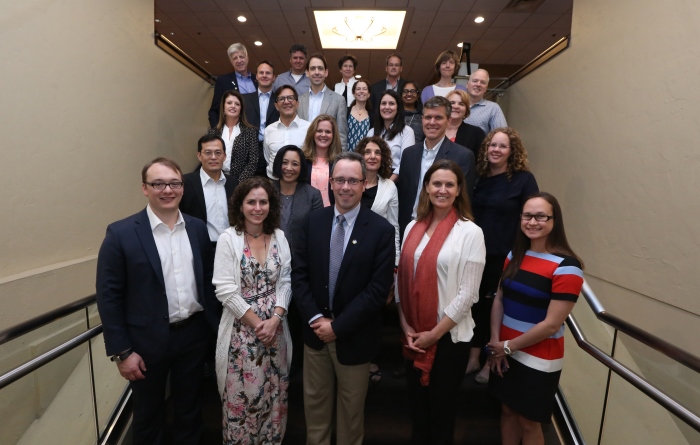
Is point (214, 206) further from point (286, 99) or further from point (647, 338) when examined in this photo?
point (647, 338)

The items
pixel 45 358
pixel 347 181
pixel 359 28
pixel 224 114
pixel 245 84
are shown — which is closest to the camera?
pixel 45 358

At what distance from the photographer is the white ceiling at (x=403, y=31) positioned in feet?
23.4

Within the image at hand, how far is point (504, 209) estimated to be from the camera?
8.52 feet

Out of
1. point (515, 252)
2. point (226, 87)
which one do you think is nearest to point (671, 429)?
point (515, 252)

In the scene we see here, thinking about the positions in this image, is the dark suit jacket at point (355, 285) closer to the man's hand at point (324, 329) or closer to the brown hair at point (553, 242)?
the man's hand at point (324, 329)

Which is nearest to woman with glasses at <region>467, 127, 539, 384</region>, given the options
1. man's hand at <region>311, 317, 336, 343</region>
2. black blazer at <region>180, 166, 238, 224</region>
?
man's hand at <region>311, 317, 336, 343</region>

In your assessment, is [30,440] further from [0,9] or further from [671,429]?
[671,429]

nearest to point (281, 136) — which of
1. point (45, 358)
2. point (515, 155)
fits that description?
point (515, 155)

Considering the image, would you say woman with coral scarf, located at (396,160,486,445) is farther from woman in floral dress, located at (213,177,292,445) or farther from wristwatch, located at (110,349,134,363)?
wristwatch, located at (110,349,134,363)

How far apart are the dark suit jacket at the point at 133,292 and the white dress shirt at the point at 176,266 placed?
0.14 feet

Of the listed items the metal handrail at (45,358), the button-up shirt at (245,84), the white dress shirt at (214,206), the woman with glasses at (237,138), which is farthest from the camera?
the button-up shirt at (245,84)

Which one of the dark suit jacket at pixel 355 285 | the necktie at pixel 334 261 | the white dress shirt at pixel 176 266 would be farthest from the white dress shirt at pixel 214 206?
the necktie at pixel 334 261

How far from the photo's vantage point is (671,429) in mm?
2209

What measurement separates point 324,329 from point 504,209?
4.91 feet
